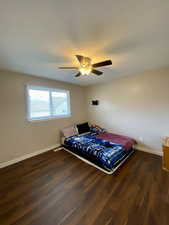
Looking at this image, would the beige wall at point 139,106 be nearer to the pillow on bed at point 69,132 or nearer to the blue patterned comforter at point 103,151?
the blue patterned comforter at point 103,151

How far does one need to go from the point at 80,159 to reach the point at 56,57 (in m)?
2.60

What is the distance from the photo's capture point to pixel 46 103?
355cm

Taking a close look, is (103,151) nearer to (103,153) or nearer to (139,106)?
(103,153)

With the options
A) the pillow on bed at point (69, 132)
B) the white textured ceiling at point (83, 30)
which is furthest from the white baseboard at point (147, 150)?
the white textured ceiling at point (83, 30)

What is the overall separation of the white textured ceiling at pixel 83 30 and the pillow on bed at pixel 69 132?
7.92ft

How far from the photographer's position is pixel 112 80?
384cm

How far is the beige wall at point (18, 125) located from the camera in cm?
260

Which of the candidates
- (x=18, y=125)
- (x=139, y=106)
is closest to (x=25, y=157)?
(x=18, y=125)

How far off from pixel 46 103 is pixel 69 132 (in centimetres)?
135

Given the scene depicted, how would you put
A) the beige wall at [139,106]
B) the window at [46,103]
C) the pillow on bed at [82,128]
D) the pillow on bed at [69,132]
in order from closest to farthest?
the beige wall at [139,106] < the window at [46,103] < the pillow on bed at [69,132] < the pillow on bed at [82,128]

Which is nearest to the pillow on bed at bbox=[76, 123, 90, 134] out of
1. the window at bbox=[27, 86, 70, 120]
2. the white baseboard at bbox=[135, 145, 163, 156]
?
the window at bbox=[27, 86, 70, 120]

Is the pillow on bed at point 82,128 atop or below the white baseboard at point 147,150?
atop

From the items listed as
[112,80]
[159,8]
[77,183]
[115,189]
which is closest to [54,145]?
[77,183]

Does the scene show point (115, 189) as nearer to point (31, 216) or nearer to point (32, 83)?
point (31, 216)
